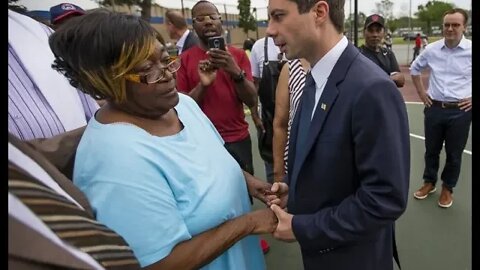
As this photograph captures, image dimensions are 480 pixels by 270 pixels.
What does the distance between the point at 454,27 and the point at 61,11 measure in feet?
11.5

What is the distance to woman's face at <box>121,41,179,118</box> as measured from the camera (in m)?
1.17

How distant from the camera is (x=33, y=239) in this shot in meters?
0.56

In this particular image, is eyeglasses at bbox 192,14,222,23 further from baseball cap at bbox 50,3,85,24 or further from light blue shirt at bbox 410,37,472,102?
light blue shirt at bbox 410,37,472,102

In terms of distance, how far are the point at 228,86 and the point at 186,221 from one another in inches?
76.6

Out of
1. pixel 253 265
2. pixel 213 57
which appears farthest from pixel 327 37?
pixel 213 57

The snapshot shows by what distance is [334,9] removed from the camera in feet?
4.14

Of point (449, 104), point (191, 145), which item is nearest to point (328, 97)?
point (191, 145)

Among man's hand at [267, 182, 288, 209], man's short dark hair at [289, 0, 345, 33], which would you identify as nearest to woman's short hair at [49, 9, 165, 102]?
man's short dark hair at [289, 0, 345, 33]

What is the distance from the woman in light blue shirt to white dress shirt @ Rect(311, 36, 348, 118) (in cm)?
42

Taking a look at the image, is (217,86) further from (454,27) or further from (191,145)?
(454,27)

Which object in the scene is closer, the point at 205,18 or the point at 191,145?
the point at 191,145

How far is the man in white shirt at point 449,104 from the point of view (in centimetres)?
371

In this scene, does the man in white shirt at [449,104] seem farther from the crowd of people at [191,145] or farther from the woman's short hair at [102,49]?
the woman's short hair at [102,49]

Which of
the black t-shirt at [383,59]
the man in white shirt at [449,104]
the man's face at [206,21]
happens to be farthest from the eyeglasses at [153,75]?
the man in white shirt at [449,104]
